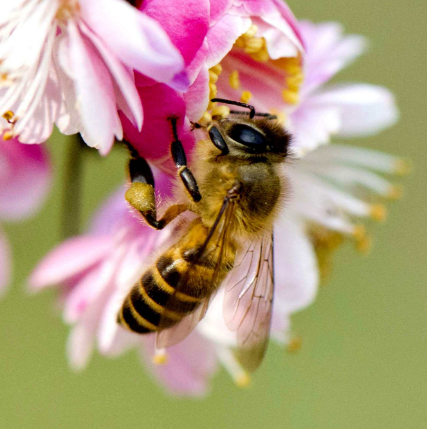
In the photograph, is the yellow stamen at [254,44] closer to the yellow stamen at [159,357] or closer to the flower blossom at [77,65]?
the flower blossom at [77,65]

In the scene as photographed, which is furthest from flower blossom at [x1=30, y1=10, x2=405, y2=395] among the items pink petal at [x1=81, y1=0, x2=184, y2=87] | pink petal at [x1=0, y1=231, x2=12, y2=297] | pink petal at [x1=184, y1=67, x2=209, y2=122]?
pink petal at [x1=0, y1=231, x2=12, y2=297]

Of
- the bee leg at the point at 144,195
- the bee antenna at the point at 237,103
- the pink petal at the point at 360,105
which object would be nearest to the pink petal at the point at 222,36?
the bee antenna at the point at 237,103

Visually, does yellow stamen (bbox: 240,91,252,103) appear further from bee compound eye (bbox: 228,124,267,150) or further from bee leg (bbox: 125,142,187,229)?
bee leg (bbox: 125,142,187,229)

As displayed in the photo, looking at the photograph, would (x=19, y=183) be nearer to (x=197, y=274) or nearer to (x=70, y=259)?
(x=70, y=259)

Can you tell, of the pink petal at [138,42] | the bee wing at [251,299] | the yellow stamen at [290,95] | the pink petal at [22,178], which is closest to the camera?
the pink petal at [138,42]

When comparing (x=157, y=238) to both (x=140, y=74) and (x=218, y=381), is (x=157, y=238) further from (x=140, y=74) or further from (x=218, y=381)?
(x=218, y=381)

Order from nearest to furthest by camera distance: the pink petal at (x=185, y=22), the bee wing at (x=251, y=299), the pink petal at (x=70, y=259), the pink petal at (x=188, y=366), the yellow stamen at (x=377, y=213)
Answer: the pink petal at (x=185, y=22), the bee wing at (x=251, y=299), the pink petal at (x=70, y=259), the pink petal at (x=188, y=366), the yellow stamen at (x=377, y=213)

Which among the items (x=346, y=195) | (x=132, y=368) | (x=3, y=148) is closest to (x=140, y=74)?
(x=3, y=148)
